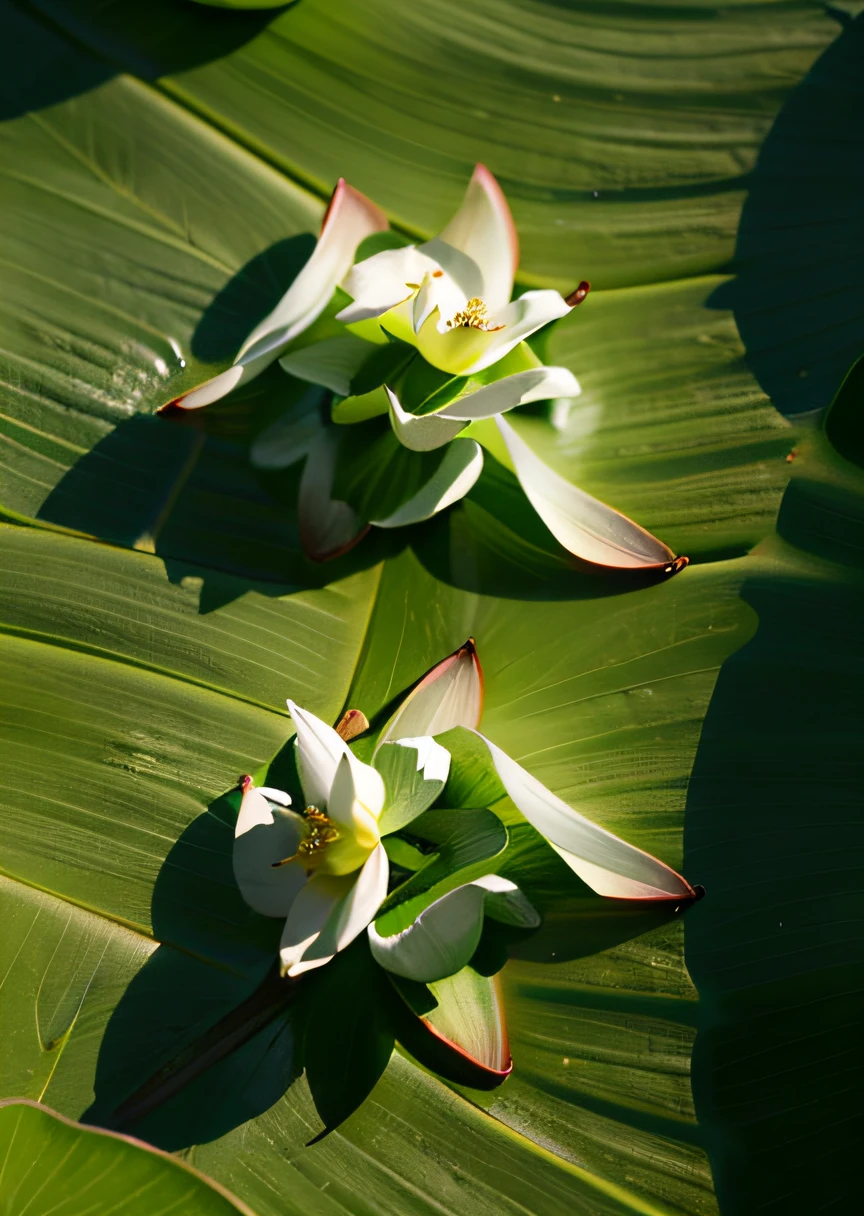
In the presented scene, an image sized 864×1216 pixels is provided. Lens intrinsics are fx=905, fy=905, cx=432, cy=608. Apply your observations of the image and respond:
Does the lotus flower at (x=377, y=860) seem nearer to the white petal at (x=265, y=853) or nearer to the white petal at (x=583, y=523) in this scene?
the white petal at (x=265, y=853)

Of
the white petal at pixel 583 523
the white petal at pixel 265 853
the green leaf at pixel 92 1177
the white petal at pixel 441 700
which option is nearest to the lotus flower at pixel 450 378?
the white petal at pixel 583 523

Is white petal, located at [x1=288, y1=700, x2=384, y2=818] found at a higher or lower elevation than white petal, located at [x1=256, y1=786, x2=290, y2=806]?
higher

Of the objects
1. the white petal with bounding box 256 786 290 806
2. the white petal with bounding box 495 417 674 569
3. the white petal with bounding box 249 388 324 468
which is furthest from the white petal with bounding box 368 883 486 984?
the white petal with bounding box 249 388 324 468

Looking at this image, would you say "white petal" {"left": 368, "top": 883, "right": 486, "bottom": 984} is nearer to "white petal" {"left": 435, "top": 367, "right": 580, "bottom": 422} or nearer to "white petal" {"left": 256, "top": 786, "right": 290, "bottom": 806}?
"white petal" {"left": 256, "top": 786, "right": 290, "bottom": 806}

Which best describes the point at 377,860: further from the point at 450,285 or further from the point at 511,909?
the point at 450,285

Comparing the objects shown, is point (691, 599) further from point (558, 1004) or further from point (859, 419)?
point (558, 1004)

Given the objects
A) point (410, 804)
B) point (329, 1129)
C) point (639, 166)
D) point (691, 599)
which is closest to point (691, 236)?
point (639, 166)
